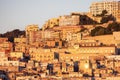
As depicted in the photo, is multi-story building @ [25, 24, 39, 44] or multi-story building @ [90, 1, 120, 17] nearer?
multi-story building @ [25, 24, 39, 44]

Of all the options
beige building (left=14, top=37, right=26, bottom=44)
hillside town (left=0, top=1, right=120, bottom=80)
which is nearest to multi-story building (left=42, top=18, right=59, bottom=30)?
hillside town (left=0, top=1, right=120, bottom=80)

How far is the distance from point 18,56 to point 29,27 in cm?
1159

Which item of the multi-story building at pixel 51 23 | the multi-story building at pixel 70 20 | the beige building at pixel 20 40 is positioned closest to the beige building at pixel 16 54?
the beige building at pixel 20 40

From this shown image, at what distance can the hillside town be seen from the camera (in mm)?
40969

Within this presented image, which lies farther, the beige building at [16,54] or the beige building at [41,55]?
the beige building at [16,54]

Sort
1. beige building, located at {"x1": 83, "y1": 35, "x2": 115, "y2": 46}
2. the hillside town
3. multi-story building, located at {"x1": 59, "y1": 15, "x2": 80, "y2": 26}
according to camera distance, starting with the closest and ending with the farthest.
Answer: the hillside town, beige building, located at {"x1": 83, "y1": 35, "x2": 115, "y2": 46}, multi-story building, located at {"x1": 59, "y1": 15, "x2": 80, "y2": 26}

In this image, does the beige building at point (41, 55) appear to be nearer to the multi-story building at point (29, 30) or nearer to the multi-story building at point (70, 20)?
the multi-story building at point (29, 30)

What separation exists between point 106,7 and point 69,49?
13.4 metres

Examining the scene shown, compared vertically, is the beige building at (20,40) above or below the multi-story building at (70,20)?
below

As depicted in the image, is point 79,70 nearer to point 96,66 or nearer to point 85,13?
point 96,66

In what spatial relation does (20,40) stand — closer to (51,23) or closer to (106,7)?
(51,23)

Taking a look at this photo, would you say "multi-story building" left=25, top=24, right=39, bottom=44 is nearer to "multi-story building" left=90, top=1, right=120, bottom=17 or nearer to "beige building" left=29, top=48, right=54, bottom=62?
"multi-story building" left=90, top=1, right=120, bottom=17

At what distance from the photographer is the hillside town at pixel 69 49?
40969 mm

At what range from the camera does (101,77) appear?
3938 centimetres
